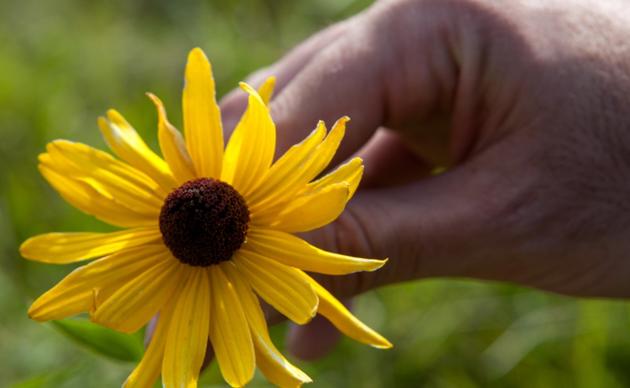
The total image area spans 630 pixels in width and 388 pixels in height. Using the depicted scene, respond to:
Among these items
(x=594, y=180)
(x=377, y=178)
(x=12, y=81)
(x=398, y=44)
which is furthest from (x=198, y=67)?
(x=12, y=81)

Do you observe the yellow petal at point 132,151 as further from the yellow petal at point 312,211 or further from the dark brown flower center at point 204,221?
the yellow petal at point 312,211

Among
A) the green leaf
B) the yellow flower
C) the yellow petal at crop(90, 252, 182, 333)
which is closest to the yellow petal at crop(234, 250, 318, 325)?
the yellow flower

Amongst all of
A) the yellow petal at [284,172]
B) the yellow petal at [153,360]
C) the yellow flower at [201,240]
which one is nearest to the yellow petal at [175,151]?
the yellow flower at [201,240]

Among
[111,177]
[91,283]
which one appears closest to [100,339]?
[91,283]

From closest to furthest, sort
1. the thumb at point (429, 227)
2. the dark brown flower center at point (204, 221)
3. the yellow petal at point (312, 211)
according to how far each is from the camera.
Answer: the yellow petal at point (312, 211) < the dark brown flower center at point (204, 221) < the thumb at point (429, 227)

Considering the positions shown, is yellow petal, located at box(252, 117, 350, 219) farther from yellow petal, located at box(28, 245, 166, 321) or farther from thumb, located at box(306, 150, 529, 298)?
thumb, located at box(306, 150, 529, 298)

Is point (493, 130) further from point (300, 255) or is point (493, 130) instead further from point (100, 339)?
point (100, 339)
